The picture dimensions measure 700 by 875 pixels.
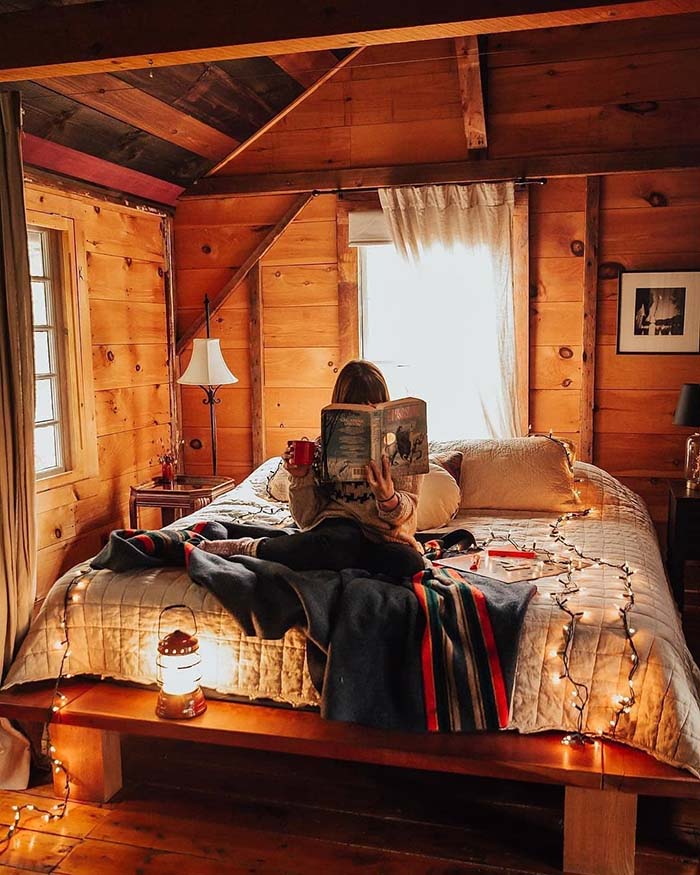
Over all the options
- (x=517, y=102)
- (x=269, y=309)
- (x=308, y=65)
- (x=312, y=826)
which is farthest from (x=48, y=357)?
(x=517, y=102)

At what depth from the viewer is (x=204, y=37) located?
2178 millimetres

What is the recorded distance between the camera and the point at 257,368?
462cm

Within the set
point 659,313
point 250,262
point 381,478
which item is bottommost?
point 381,478

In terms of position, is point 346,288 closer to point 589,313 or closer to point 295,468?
point 589,313

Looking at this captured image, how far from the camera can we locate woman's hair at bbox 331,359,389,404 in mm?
2627

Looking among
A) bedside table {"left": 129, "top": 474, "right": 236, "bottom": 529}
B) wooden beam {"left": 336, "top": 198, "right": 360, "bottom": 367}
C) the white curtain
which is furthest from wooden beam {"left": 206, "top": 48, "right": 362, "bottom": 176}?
bedside table {"left": 129, "top": 474, "right": 236, "bottom": 529}

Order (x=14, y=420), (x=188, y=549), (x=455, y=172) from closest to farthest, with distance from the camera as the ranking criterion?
(x=14, y=420), (x=188, y=549), (x=455, y=172)

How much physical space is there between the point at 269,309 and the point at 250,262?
270 millimetres

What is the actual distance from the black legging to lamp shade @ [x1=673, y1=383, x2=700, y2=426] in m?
1.83

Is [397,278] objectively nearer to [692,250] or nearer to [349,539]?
[692,250]

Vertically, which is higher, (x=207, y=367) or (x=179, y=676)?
(x=207, y=367)

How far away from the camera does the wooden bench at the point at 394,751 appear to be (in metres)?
1.98

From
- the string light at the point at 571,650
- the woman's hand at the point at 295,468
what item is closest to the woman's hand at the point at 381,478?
the woman's hand at the point at 295,468

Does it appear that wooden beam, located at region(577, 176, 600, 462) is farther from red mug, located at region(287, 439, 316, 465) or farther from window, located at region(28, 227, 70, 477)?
window, located at region(28, 227, 70, 477)
